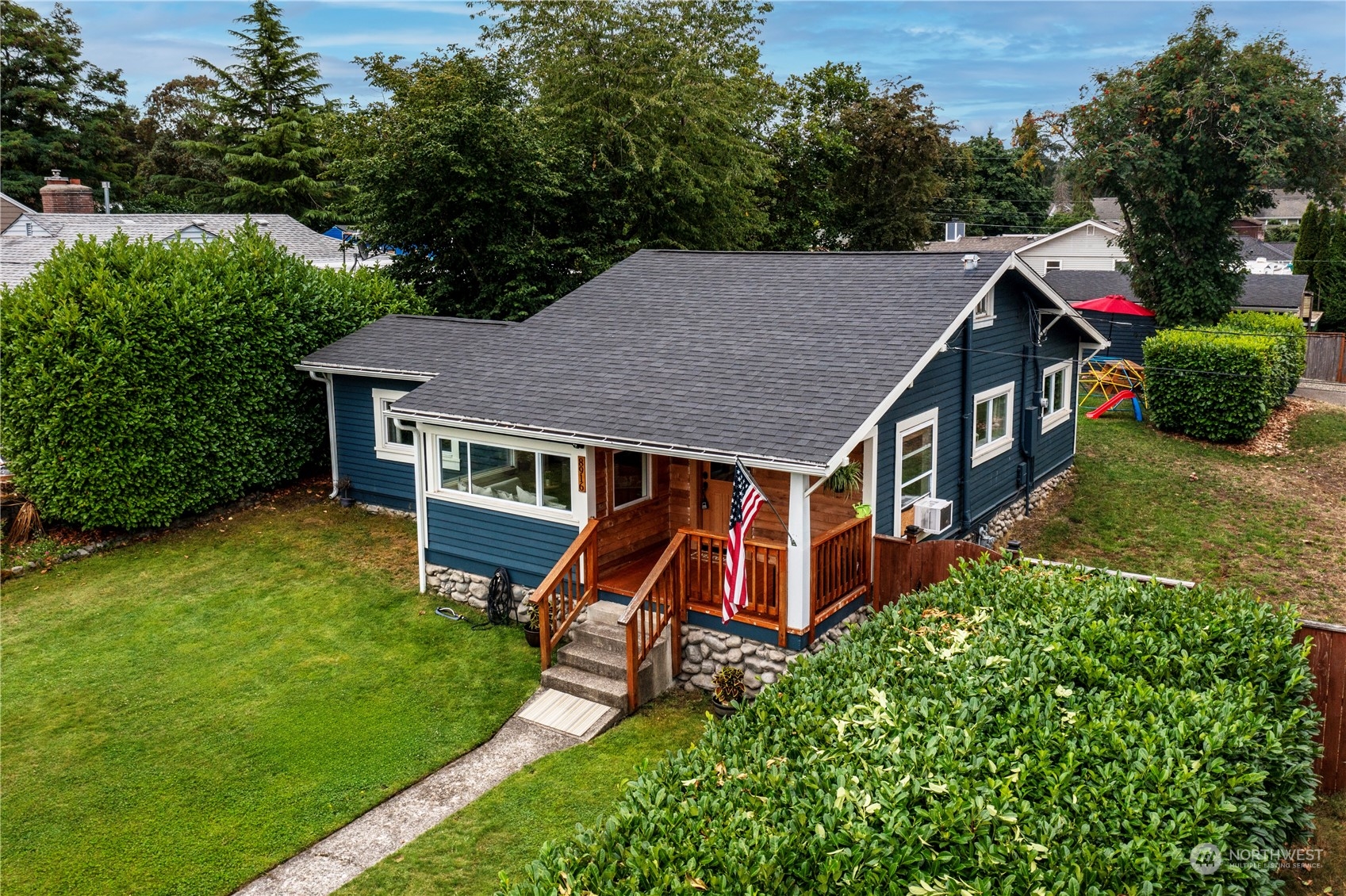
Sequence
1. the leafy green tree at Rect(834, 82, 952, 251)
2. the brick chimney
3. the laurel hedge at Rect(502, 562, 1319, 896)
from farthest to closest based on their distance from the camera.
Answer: the leafy green tree at Rect(834, 82, 952, 251) → the brick chimney → the laurel hedge at Rect(502, 562, 1319, 896)

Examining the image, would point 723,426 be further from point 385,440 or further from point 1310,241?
point 1310,241

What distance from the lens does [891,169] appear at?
37.1 meters

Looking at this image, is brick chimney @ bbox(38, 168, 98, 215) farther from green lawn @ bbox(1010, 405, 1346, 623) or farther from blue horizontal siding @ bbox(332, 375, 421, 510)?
green lawn @ bbox(1010, 405, 1346, 623)

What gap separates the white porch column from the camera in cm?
916

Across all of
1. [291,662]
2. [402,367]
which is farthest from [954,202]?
[291,662]

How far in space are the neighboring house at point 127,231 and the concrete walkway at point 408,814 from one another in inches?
805

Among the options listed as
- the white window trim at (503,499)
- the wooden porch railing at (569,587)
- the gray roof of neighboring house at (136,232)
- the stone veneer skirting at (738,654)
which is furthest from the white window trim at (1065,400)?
the gray roof of neighboring house at (136,232)

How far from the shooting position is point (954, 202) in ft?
201

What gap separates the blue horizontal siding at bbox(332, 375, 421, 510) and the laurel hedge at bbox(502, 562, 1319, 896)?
10.7 m

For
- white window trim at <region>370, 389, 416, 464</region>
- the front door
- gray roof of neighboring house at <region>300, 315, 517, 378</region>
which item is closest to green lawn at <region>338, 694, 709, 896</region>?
the front door

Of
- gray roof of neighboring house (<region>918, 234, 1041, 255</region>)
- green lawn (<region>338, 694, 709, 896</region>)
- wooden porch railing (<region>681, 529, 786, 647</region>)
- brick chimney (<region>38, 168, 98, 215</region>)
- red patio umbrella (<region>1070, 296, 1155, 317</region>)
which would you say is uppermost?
brick chimney (<region>38, 168, 98, 215</region>)

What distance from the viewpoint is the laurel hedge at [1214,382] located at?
18.7m

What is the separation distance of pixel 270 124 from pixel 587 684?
4222 centimetres

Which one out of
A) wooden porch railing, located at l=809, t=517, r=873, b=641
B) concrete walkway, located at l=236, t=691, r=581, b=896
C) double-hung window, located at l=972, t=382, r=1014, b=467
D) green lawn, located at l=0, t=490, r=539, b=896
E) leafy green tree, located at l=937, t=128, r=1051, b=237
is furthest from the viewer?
leafy green tree, located at l=937, t=128, r=1051, b=237
